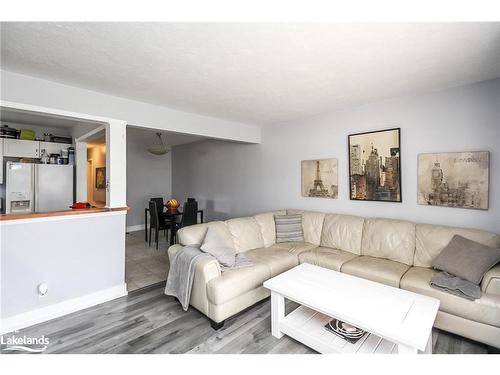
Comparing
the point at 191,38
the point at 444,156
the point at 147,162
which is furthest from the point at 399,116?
the point at 147,162

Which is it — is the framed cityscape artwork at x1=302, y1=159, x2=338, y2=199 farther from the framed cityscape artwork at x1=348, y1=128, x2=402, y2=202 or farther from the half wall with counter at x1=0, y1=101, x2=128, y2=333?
the half wall with counter at x1=0, y1=101, x2=128, y2=333

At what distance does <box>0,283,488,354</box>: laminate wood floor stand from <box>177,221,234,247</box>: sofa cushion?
679 mm

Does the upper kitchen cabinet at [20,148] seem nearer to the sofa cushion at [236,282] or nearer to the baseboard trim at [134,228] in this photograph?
the baseboard trim at [134,228]

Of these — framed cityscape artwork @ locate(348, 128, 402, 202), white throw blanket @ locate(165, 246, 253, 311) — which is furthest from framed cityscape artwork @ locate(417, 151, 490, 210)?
white throw blanket @ locate(165, 246, 253, 311)

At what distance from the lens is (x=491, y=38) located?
5.39 feet

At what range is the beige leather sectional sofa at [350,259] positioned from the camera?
1845 mm

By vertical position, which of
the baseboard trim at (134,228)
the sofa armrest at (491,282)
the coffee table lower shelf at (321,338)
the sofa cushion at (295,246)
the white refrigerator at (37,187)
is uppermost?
the white refrigerator at (37,187)

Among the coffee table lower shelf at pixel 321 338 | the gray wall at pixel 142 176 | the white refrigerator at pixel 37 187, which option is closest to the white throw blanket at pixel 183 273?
the coffee table lower shelf at pixel 321 338

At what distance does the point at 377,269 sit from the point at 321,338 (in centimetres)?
102

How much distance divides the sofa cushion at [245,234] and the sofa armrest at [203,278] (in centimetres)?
72

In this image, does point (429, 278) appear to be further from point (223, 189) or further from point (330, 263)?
point (223, 189)

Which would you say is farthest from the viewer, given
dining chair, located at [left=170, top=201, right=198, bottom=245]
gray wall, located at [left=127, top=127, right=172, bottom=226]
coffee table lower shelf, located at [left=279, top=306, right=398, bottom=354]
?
gray wall, located at [left=127, top=127, right=172, bottom=226]

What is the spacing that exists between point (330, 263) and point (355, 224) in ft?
2.36

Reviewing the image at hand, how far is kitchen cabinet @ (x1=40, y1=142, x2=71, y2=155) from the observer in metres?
4.02
